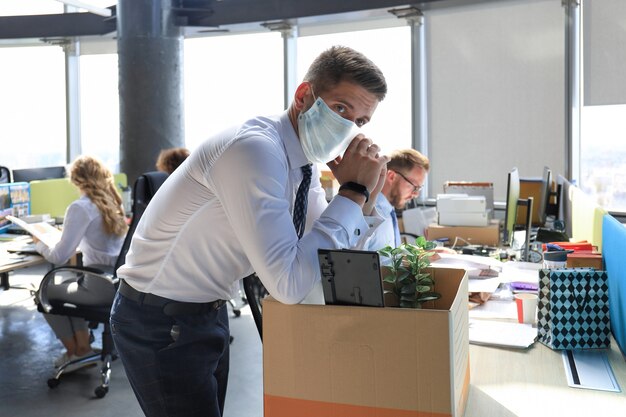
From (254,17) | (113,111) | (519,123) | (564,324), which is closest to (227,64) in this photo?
(254,17)

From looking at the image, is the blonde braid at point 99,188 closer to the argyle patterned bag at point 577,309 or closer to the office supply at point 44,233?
the office supply at point 44,233

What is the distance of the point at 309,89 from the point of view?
1.42m

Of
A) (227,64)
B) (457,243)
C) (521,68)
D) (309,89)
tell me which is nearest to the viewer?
(309,89)

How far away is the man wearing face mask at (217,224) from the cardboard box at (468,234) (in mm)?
3110

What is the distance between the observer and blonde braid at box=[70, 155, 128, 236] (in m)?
3.89

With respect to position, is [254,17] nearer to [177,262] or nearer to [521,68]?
[521,68]

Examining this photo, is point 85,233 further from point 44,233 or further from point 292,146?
point 292,146

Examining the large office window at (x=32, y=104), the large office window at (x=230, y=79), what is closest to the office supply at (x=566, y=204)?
the large office window at (x=230, y=79)

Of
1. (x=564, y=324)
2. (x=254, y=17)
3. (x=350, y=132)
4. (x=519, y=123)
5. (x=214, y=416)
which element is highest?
(x=254, y=17)

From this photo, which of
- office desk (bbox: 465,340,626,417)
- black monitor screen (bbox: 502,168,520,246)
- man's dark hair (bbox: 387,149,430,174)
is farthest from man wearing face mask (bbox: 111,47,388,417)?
black monitor screen (bbox: 502,168,520,246)

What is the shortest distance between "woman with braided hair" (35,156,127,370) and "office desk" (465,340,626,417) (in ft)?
8.70

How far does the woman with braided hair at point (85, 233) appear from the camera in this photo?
3832mm

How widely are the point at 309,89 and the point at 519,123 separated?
5.28 metres

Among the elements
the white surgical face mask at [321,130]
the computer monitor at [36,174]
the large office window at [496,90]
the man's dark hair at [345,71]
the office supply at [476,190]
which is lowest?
the office supply at [476,190]
